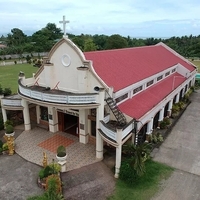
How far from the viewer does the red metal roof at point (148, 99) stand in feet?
62.0

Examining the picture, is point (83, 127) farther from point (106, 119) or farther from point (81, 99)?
point (81, 99)

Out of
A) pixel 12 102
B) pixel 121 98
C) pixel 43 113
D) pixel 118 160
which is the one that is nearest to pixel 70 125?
pixel 43 113

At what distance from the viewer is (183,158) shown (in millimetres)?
18953

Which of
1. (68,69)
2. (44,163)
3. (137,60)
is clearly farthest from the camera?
(137,60)

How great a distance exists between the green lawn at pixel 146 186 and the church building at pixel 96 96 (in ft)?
5.07

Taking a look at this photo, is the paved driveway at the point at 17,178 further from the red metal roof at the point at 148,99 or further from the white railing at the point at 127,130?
the red metal roof at the point at 148,99

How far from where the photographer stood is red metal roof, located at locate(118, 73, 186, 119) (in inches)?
744

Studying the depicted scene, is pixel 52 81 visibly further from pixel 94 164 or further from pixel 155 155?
pixel 155 155

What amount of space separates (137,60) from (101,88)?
1169 cm

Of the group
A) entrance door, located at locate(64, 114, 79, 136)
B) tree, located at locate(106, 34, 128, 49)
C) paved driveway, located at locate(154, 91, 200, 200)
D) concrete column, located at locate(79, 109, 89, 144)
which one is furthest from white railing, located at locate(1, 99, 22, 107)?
tree, located at locate(106, 34, 128, 49)

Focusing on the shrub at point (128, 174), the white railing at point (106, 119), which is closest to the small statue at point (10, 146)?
the white railing at point (106, 119)

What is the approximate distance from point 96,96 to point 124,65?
8.07 meters

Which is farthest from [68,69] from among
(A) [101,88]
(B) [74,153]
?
(B) [74,153]

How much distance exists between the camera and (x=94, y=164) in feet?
58.0
